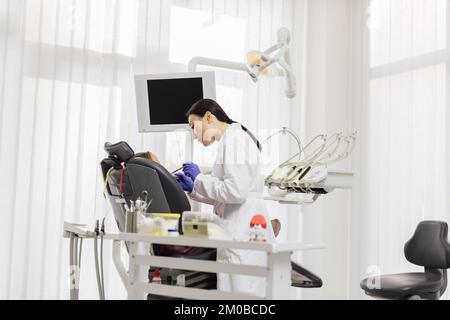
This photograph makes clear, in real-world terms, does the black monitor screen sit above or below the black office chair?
above

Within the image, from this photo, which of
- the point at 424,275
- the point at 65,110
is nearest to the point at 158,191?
the point at 424,275

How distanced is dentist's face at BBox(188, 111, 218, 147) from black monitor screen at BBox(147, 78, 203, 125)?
0.50m

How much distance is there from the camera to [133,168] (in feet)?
6.55

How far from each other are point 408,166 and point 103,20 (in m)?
2.17

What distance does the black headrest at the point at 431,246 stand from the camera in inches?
101

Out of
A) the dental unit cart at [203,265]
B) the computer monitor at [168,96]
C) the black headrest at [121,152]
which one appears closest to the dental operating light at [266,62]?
→ the computer monitor at [168,96]

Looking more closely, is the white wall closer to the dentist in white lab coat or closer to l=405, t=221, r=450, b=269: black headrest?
l=405, t=221, r=450, b=269: black headrest

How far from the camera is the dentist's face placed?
2305 millimetres

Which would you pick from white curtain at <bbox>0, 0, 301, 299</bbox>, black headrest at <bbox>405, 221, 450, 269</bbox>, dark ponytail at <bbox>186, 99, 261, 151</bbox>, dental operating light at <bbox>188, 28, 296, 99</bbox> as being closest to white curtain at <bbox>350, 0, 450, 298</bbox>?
black headrest at <bbox>405, 221, 450, 269</bbox>

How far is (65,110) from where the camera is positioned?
3.38m

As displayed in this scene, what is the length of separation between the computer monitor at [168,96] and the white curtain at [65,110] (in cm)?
63

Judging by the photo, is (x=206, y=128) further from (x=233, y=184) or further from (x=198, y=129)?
(x=233, y=184)
